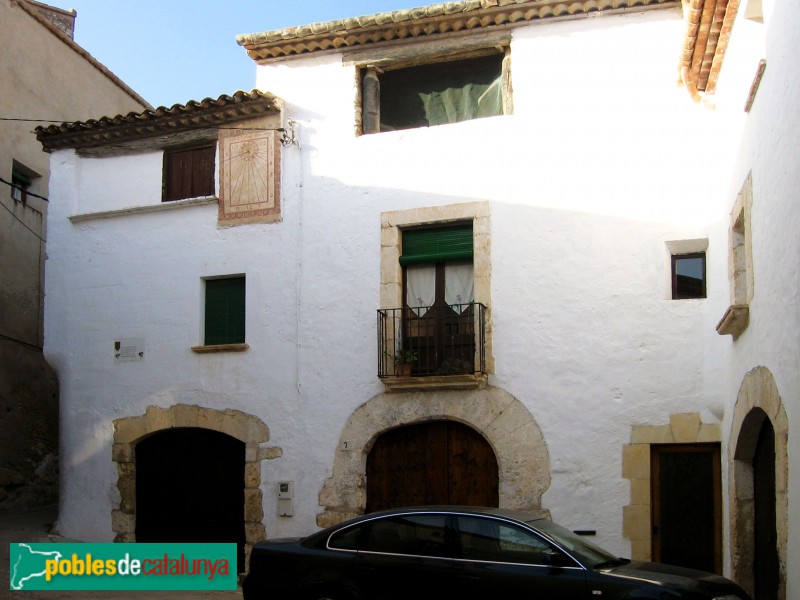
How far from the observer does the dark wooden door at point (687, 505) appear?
1023 centimetres

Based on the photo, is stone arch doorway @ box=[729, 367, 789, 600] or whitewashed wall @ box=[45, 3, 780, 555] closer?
stone arch doorway @ box=[729, 367, 789, 600]

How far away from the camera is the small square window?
1081cm

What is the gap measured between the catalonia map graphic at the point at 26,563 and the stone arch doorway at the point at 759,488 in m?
7.63

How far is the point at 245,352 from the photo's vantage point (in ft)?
41.2

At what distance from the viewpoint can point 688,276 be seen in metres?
10.9

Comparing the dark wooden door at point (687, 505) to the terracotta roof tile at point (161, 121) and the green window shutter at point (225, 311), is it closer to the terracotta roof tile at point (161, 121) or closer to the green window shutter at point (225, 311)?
the green window shutter at point (225, 311)

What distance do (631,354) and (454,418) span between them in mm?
2220

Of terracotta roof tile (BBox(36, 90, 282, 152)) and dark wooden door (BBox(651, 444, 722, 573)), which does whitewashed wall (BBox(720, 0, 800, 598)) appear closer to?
dark wooden door (BBox(651, 444, 722, 573))

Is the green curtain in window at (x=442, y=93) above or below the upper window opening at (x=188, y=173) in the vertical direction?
above

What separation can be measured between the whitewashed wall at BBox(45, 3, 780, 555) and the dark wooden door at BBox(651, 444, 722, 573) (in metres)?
0.40

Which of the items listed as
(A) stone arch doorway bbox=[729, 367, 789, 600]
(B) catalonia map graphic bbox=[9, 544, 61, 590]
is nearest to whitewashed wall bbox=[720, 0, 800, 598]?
(A) stone arch doorway bbox=[729, 367, 789, 600]

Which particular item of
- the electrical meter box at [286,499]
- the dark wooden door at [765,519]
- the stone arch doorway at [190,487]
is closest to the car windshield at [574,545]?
the dark wooden door at [765,519]

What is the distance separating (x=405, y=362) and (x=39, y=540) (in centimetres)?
582

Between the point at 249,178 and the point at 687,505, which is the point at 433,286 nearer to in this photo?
the point at 249,178
